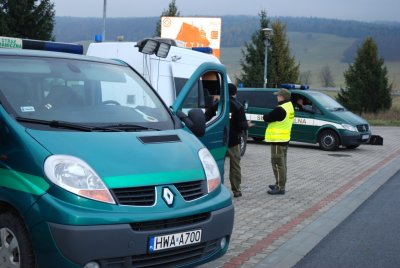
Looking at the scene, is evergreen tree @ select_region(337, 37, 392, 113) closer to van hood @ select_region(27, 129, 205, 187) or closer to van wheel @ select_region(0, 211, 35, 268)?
van hood @ select_region(27, 129, 205, 187)

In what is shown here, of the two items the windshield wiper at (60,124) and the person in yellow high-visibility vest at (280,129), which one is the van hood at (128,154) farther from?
the person in yellow high-visibility vest at (280,129)

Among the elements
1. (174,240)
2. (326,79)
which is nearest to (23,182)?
(174,240)

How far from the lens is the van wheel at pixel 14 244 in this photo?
3.92 meters

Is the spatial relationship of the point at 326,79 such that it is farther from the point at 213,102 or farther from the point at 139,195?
the point at 139,195

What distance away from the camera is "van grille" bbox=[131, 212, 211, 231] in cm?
397

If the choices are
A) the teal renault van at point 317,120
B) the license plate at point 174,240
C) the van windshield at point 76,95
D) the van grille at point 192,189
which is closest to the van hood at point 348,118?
the teal renault van at point 317,120

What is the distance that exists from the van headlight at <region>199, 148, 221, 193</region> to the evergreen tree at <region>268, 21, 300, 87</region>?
32452mm

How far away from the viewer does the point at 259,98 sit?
59.9 feet

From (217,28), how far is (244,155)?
18554 millimetres

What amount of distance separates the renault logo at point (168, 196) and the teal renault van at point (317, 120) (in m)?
12.9

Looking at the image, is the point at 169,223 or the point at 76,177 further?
the point at 169,223

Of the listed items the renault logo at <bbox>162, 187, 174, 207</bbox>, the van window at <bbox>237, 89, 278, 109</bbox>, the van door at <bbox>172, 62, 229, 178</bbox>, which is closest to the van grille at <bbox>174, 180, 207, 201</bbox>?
the renault logo at <bbox>162, 187, 174, 207</bbox>

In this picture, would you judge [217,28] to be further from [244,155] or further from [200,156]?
[200,156]

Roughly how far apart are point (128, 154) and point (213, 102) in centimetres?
339
